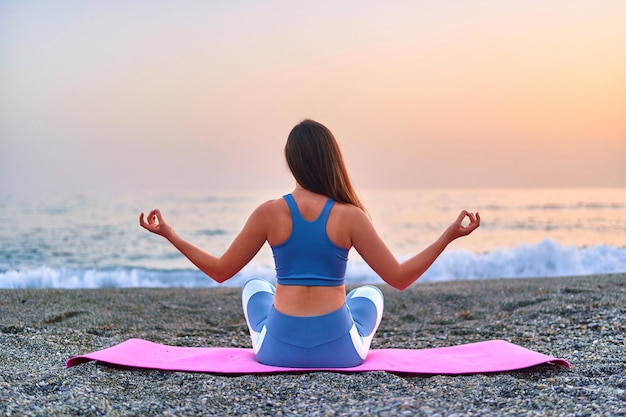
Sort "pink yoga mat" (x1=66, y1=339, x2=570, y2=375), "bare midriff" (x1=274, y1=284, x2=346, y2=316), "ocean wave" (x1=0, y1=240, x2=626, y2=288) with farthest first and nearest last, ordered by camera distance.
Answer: "ocean wave" (x1=0, y1=240, x2=626, y2=288)
"pink yoga mat" (x1=66, y1=339, x2=570, y2=375)
"bare midriff" (x1=274, y1=284, x2=346, y2=316)

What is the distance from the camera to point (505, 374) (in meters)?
4.11

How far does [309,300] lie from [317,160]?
91 cm

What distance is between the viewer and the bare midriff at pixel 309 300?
4.06 m

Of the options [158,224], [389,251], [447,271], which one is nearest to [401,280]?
[389,251]

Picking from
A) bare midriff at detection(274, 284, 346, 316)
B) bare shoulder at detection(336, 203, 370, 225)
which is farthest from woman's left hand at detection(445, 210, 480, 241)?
bare midriff at detection(274, 284, 346, 316)

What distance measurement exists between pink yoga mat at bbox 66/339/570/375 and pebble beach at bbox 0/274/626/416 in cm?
8

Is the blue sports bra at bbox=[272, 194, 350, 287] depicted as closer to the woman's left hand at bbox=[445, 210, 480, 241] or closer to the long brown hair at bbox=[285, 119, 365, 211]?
the long brown hair at bbox=[285, 119, 365, 211]

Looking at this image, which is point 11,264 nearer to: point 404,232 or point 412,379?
point 404,232

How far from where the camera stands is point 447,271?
14469 millimetres

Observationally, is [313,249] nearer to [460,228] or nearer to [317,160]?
[317,160]

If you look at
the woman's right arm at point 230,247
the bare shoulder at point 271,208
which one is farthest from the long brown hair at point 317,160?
the woman's right arm at point 230,247

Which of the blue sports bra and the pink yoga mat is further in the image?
the pink yoga mat

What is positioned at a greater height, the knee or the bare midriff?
the bare midriff

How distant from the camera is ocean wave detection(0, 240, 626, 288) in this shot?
1388 cm
